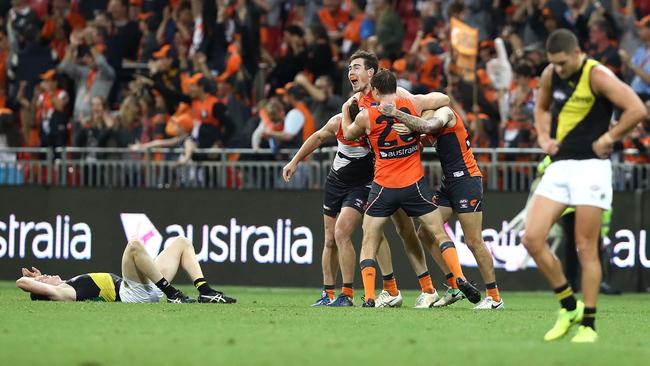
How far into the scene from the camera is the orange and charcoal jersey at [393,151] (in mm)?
14656

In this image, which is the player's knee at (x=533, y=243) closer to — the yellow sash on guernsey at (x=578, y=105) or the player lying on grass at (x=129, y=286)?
the yellow sash on guernsey at (x=578, y=105)

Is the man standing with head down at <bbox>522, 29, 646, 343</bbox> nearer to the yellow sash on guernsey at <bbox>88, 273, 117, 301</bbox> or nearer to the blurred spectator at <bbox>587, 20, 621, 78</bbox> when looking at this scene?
the yellow sash on guernsey at <bbox>88, 273, 117, 301</bbox>

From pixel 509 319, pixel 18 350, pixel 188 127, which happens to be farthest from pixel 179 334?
pixel 188 127

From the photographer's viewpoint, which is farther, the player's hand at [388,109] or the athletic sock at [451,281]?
the athletic sock at [451,281]

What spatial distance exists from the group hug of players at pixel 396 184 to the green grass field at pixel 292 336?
557mm

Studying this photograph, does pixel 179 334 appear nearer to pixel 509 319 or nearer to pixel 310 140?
pixel 509 319

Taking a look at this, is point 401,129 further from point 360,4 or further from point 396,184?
point 360,4

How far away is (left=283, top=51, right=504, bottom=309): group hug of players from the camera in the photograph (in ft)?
48.1

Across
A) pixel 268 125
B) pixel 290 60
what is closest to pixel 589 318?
pixel 268 125

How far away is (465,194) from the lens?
15.0 metres

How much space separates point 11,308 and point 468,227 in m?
4.84

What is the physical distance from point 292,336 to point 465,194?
14.3ft

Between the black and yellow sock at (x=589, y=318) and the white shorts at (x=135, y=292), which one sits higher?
the black and yellow sock at (x=589, y=318)

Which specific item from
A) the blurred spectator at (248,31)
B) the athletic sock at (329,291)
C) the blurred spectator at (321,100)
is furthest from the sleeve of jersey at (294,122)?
the athletic sock at (329,291)
